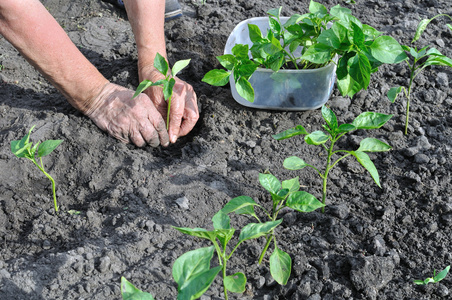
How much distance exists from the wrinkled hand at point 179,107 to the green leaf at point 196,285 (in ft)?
4.35

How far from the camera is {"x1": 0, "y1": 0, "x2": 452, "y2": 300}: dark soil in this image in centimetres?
167

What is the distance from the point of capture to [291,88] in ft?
7.90

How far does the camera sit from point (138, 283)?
5.34 feet

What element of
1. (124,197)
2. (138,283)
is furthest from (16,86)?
(138,283)

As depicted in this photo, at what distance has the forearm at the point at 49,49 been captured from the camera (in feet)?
6.73

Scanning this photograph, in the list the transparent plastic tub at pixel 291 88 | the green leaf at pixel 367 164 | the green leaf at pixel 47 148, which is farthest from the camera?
the transparent plastic tub at pixel 291 88

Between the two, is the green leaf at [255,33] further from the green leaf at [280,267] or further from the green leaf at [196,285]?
the green leaf at [196,285]

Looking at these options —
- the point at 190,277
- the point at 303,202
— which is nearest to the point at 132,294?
the point at 190,277

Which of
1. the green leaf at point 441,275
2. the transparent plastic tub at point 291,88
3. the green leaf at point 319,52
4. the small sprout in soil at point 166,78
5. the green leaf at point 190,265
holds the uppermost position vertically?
the green leaf at point 190,265

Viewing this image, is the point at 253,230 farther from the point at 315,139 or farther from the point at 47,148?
the point at 47,148

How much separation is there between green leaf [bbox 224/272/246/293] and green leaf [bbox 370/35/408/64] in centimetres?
114

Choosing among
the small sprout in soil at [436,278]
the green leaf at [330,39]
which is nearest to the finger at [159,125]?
the green leaf at [330,39]

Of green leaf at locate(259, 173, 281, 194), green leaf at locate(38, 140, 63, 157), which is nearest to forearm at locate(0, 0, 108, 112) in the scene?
green leaf at locate(38, 140, 63, 157)

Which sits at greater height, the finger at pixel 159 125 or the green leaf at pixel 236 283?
the green leaf at pixel 236 283
